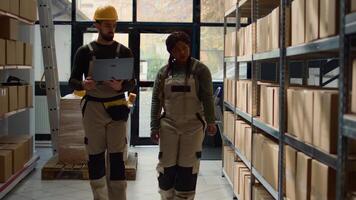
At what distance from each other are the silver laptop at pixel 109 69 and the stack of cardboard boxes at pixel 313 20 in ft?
4.75

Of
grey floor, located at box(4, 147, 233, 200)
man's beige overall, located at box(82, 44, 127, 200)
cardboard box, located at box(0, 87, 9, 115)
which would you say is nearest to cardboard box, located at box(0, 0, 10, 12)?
cardboard box, located at box(0, 87, 9, 115)

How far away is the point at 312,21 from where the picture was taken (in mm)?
2404

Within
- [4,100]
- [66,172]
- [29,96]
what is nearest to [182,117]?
[4,100]

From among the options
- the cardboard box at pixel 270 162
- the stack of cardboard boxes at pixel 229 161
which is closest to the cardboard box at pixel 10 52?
the stack of cardboard boxes at pixel 229 161

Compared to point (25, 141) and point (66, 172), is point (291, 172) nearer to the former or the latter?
point (66, 172)

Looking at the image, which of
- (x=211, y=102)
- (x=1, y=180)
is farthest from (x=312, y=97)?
(x=1, y=180)

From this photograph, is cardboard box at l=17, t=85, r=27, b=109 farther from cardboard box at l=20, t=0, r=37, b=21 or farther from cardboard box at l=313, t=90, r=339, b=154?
cardboard box at l=313, t=90, r=339, b=154

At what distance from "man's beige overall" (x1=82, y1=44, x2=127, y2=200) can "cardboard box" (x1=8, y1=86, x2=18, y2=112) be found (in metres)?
1.88

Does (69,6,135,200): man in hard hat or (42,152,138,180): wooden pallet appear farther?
(42,152,138,180): wooden pallet

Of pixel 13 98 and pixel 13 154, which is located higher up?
pixel 13 98

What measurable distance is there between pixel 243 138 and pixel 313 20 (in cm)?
222

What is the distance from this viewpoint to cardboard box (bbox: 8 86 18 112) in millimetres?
5277

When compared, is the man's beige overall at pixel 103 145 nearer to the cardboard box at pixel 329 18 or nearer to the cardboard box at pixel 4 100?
the cardboard box at pixel 4 100

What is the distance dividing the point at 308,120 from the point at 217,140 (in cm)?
591
